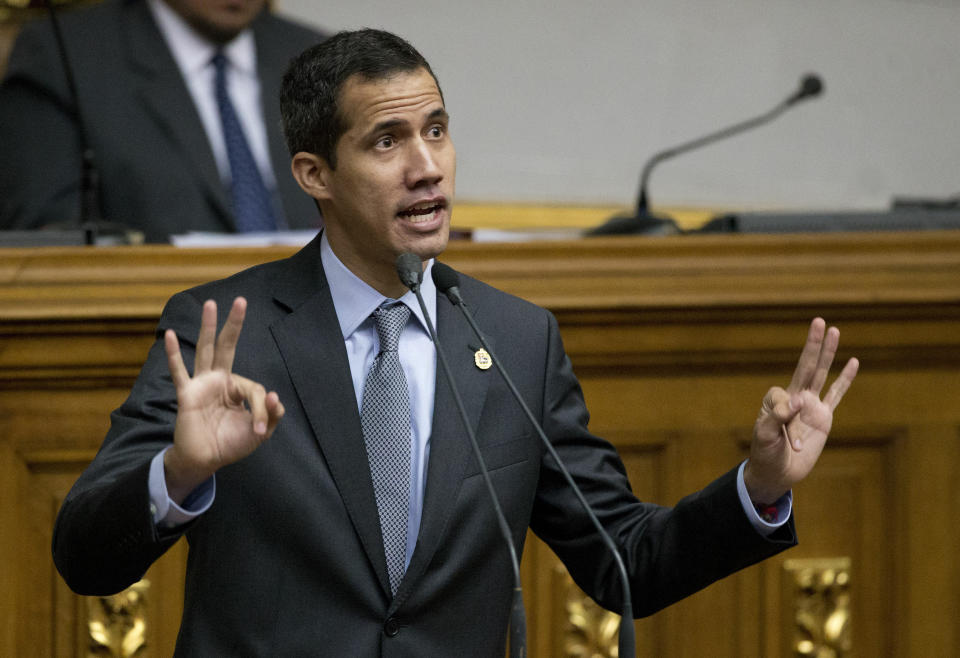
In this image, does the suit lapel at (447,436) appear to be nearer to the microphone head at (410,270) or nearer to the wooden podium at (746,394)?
the microphone head at (410,270)

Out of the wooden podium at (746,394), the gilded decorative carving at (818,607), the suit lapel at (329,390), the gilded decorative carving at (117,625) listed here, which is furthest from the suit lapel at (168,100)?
the gilded decorative carving at (818,607)

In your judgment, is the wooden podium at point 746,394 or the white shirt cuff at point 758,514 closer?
the white shirt cuff at point 758,514

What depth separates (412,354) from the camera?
6.19ft

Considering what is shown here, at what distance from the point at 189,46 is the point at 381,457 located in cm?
216

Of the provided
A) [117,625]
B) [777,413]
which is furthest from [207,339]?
[117,625]

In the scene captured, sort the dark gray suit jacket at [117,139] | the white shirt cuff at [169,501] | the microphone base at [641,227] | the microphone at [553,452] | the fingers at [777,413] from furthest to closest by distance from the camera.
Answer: the dark gray suit jacket at [117,139] < the microphone base at [641,227] < the fingers at [777,413] < the white shirt cuff at [169,501] < the microphone at [553,452]

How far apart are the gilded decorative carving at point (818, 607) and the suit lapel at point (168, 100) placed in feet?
5.40

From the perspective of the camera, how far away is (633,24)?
447 cm

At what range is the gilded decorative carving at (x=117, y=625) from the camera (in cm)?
233

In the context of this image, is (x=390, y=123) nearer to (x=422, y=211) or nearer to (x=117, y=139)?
(x=422, y=211)

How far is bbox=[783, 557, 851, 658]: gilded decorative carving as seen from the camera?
247cm

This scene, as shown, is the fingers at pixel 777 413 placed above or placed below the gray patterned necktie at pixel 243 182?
below

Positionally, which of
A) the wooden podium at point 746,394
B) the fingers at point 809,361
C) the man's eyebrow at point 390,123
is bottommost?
the wooden podium at point 746,394

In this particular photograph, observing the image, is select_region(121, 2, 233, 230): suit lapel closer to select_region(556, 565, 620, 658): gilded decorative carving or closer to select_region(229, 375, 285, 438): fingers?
select_region(556, 565, 620, 658): gilded decorative carving
